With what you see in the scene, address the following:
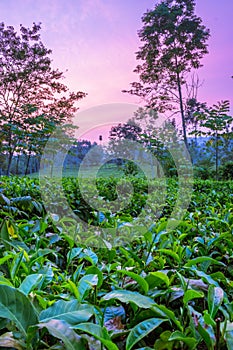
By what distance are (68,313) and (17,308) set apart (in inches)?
3.0

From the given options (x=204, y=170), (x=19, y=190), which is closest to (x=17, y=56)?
(x=204, y=170)

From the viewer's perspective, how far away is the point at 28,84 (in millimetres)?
8500

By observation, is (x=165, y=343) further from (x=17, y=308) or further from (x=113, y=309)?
(x=17, y=308)

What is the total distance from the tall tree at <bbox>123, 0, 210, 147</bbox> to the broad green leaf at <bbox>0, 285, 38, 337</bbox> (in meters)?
8.09

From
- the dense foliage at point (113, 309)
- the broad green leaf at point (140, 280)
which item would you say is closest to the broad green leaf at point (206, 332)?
the dense foliage at point (113, 309)

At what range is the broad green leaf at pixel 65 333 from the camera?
38 centimetres

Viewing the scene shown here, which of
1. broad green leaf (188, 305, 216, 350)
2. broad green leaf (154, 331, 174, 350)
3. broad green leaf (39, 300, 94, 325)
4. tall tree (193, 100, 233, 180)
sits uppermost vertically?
tall tree (193, 100, 233, 180)

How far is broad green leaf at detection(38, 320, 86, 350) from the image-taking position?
14.8 inches

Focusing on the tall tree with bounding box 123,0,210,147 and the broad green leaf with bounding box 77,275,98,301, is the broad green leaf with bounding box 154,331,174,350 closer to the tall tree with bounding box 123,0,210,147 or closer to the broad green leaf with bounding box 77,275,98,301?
the broad green leaf with bounding box 77,275,98,301

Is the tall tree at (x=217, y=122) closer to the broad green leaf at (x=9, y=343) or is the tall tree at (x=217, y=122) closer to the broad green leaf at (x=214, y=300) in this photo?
the broad green leaf at (x=214, y=300)

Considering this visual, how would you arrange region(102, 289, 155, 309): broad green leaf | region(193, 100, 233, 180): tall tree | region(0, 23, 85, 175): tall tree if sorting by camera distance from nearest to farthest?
region(102, 289, 155, 309): broad green leaf, region(193, 100, 233, 180): tall tree, region(0, 23, 85, 175): tall tree

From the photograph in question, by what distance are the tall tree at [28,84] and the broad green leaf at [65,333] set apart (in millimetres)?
7930

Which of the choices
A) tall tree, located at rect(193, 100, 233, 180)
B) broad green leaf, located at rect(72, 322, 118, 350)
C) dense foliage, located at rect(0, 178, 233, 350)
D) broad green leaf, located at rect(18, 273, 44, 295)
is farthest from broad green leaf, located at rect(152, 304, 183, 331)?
tall tree, located at rect(193, 100, 233, 180)

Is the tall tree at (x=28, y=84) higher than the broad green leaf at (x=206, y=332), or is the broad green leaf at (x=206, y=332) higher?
the tall tree at (x=28, y=84)
